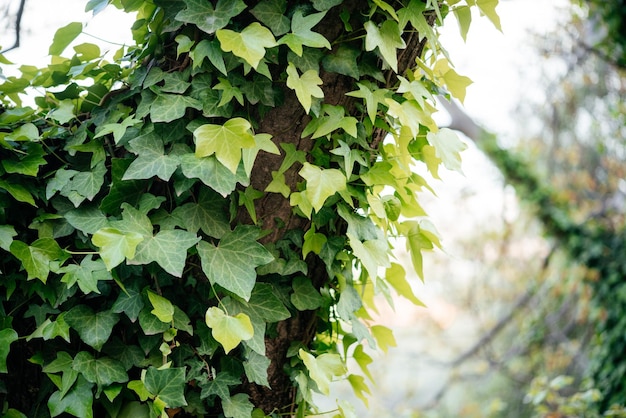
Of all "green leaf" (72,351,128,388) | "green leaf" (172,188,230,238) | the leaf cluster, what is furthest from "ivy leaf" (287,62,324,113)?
"green leaf" (72,351,128,388)

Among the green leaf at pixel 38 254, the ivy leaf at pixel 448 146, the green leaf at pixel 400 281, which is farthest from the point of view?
the green leaf at pixel 400 281

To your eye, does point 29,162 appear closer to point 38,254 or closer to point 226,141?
point 38,254

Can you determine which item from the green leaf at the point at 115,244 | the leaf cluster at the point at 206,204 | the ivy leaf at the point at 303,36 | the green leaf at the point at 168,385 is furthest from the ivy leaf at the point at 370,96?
the green leaf at the point at 168,385

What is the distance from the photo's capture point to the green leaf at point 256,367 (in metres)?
0.92

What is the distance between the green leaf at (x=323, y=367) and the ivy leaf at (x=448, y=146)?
42 cm

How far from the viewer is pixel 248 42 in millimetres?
833

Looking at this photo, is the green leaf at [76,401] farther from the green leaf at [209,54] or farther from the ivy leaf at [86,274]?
the green leaf at [209,54]

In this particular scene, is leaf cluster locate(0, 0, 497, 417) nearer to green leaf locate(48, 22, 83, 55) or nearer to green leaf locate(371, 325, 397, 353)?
green leaf locate(48, 22, 83, 55)

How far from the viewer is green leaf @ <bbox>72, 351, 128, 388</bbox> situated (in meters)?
0.89

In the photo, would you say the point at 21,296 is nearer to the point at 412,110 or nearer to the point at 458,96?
the point at 412,110

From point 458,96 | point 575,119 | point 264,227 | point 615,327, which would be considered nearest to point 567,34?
point 575,119

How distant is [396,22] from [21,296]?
2.69ft

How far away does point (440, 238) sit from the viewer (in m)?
1.13

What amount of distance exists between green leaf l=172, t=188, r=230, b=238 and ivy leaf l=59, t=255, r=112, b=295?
0.15m
